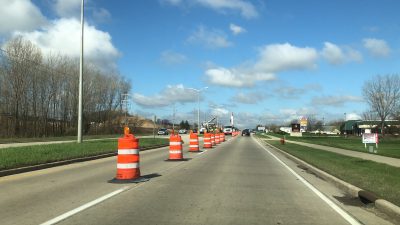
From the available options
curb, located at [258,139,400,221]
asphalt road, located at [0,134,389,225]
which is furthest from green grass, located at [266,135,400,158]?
asphalt road, located at [0,134,389,225]

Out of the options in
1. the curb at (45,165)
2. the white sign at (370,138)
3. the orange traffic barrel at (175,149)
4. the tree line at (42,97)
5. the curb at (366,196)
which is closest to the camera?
the curb at (366,196)

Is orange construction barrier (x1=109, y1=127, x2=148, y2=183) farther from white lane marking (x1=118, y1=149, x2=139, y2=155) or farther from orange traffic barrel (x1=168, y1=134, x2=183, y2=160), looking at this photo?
orange traffic barrel (x1=168, y1=134, x2=183, y2=160)

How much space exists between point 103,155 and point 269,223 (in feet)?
63.4

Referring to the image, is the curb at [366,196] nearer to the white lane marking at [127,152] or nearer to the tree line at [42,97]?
the white lane marking at [127,152]

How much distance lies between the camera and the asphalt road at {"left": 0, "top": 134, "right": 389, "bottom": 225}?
8.77 metres

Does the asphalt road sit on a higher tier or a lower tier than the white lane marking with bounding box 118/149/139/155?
lower

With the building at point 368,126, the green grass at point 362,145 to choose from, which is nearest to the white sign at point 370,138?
the green grass at point 362,145

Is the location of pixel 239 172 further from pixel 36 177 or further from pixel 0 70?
pixel 0 70

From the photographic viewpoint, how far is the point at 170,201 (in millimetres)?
10664

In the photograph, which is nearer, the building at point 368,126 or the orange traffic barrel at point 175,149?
the orange traffic barrel at point 175,149

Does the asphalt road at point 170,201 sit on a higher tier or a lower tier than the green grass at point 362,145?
lower

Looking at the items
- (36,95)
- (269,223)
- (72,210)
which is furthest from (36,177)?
(36,95)

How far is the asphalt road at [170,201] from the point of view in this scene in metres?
8.77

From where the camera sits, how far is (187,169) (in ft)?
61.9
